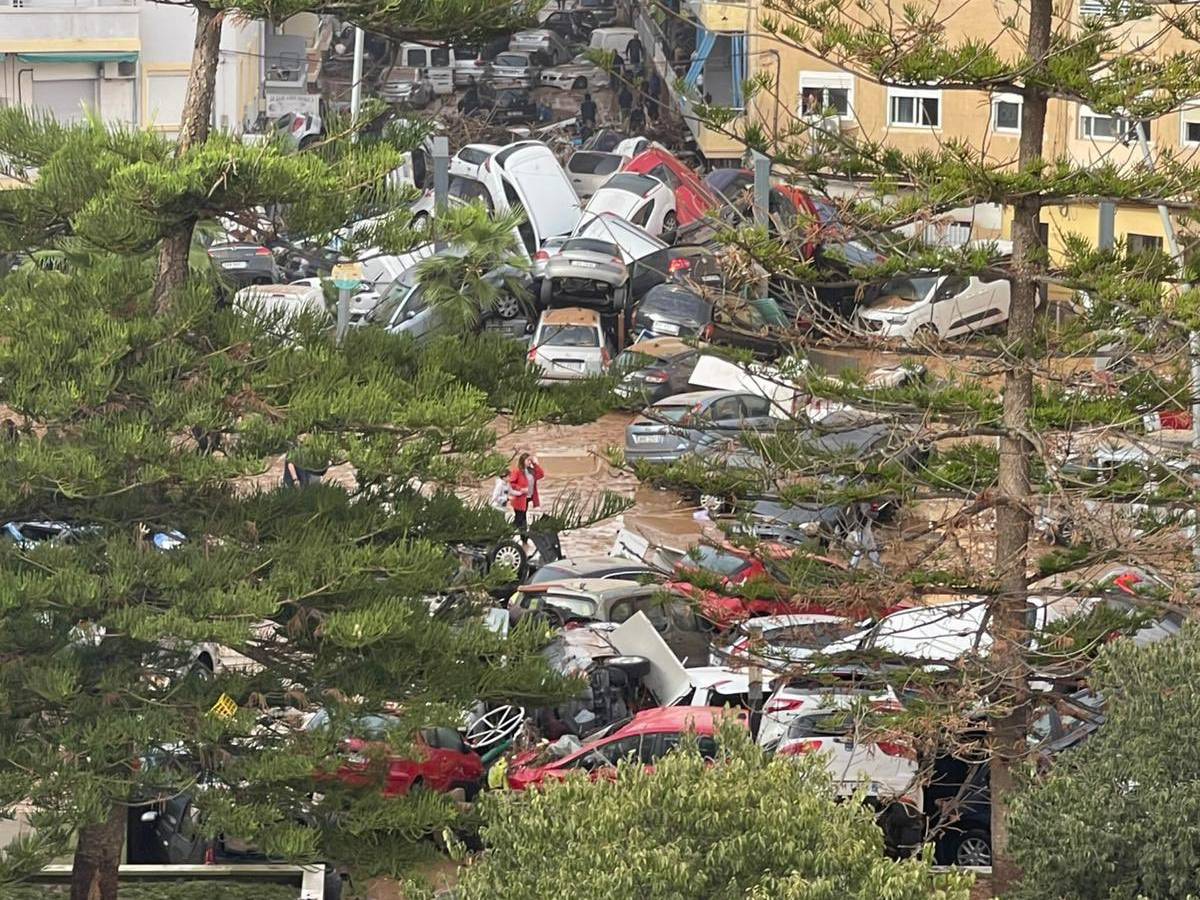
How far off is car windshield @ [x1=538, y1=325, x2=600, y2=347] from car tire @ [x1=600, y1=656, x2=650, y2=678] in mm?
13677

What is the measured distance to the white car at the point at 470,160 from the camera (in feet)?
138

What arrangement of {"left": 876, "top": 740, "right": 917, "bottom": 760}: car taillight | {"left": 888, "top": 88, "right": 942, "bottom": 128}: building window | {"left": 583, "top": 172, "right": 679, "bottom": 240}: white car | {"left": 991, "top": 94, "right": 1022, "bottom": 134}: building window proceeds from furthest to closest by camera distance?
{"left": 888, "top": 88, "right": 942, "bottom": 128}: building window < {"left": 991, "top": 94, "right": 1022, "bottom": 134}: building window < {"left": 583, "top": 172, "right": 679, "bottom": 240}: white car < {"left": 876, "top": 740, "right": 917, "bottom": 760}: car taillight

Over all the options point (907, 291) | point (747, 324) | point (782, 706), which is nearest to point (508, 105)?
point (907, 291)

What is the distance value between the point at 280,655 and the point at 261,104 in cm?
4195

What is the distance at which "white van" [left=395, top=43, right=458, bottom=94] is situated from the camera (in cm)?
6106

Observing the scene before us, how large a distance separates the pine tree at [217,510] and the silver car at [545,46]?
→ 165 ft

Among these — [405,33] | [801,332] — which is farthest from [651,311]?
[405,33]

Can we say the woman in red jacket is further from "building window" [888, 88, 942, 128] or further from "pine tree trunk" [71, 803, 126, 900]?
"building window" [888, 88, 942, 128]

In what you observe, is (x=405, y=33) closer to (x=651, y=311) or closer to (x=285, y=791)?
(x=285, y=791)

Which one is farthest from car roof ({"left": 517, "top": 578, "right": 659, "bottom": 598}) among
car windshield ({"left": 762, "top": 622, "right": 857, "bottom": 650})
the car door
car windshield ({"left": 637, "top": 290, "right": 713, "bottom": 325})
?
car windshield ({"left": 637, "top": 290, "right": 713, "bottom": 325})

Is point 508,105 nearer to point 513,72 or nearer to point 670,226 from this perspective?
point 513,72

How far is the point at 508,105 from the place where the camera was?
59.2 metres

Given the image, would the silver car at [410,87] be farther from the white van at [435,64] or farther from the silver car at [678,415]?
the silver car at [678,415]

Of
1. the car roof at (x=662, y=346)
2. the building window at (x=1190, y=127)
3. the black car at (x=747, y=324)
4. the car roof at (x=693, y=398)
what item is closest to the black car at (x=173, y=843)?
the black car at (x=747, y=324)
